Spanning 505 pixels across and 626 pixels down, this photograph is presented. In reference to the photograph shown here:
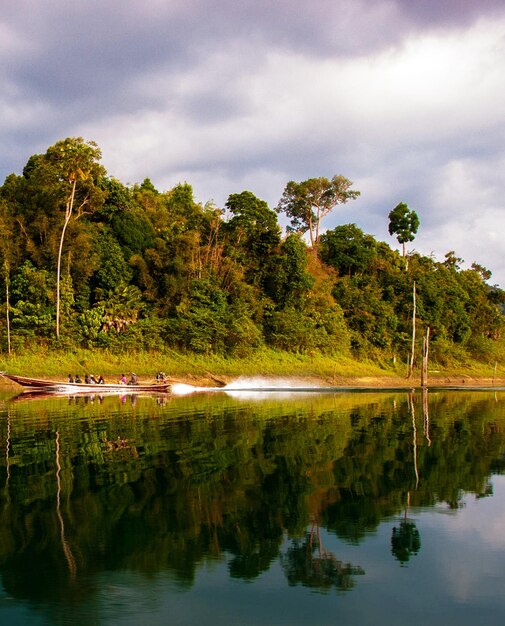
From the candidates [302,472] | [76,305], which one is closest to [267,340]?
[76,305]

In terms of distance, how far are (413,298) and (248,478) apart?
53.6m

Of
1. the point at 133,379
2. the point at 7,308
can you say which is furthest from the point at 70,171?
the point at 133,379

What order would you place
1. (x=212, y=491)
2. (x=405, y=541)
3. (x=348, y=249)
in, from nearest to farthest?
(x=405, y=541) → (x=212, y=491) → (x=348, y=249)

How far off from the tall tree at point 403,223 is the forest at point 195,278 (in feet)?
12.6

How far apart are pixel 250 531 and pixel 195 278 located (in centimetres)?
4275

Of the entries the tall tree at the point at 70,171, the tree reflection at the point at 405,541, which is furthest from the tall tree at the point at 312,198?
the tree reflection at the point at 405,541

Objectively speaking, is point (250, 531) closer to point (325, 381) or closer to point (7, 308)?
point (7, 308)

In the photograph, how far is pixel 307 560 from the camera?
7.61 metres

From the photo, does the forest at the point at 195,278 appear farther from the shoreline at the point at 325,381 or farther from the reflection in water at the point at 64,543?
the reflection in water at the point at 64,543

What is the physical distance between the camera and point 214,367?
46.3 metres

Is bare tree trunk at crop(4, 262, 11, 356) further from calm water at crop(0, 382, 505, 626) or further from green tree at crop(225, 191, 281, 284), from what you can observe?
calm water at crop(0, 382, 505, 626)

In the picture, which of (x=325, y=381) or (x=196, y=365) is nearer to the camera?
(x=196, y=365)

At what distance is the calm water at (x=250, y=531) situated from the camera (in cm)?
631

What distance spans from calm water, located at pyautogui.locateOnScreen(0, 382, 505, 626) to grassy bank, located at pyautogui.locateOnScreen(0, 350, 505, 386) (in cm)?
2386
